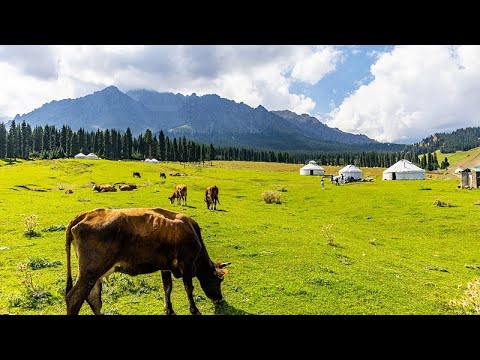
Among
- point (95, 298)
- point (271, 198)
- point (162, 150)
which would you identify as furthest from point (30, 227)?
point (162, 150)

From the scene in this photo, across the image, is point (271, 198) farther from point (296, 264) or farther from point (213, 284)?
point (213, 284)

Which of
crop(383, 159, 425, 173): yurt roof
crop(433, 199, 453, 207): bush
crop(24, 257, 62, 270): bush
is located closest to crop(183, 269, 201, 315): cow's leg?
crop(24, 257, 62, 270): bush

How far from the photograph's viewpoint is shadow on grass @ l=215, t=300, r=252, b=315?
7.46m

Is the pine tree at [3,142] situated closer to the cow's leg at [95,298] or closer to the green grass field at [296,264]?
the green grass field at [296,264]

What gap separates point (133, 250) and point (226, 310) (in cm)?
271

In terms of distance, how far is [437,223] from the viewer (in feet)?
74.0

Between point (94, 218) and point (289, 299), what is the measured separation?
5.16m

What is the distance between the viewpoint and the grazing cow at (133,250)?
19.4 feet

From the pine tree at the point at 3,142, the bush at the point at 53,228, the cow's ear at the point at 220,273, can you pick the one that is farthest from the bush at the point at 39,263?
the pine tree at the point at 3,142

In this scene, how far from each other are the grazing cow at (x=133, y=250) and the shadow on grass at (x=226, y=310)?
132 millimetres

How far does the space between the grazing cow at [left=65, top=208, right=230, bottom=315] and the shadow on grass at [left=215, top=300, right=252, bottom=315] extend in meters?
0.13

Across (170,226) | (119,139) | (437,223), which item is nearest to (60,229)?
(170,226)

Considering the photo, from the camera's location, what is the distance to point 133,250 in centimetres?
634
